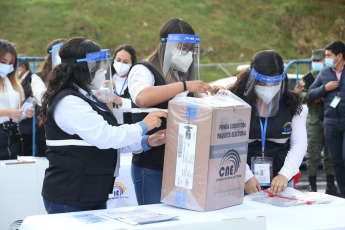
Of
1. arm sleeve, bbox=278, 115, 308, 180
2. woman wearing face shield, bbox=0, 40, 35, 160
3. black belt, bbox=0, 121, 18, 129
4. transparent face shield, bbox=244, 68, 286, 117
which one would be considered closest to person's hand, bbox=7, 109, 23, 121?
woman wearing face shield, bbox=0, 40, 35, 160

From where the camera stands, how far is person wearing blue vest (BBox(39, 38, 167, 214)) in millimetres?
2275

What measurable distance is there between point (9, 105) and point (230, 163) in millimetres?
2677

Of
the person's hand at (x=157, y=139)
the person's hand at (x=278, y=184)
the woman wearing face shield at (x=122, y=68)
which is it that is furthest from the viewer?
the woman wearing face shield at (x=122, y=68)

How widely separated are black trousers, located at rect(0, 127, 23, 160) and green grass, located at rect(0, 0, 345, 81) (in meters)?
17.9

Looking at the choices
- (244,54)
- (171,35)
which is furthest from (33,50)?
(171,35)

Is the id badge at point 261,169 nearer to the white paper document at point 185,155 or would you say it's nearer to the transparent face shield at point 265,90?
the transparent face shield at point 265,90

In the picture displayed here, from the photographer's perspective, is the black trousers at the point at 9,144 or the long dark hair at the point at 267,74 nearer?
the long dark hair at the point at 267,74

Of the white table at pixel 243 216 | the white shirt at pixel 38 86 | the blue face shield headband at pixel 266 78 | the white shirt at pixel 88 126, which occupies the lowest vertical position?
the white table at pixel 243 216

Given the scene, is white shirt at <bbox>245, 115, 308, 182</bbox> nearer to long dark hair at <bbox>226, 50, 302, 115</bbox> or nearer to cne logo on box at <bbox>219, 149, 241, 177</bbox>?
long dark hair at <bbox>226, 50, 302, 115</bbox>

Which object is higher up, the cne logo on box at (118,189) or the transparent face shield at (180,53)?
the transparent face shield at (180,53)

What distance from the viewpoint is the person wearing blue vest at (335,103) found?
5.61m

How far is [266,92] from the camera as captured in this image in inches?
116

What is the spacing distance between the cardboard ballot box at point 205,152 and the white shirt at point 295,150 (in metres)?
0.57

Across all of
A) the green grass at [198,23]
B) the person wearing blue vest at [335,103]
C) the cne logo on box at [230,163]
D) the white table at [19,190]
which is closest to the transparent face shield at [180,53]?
the cne logo on box at [230,163]
